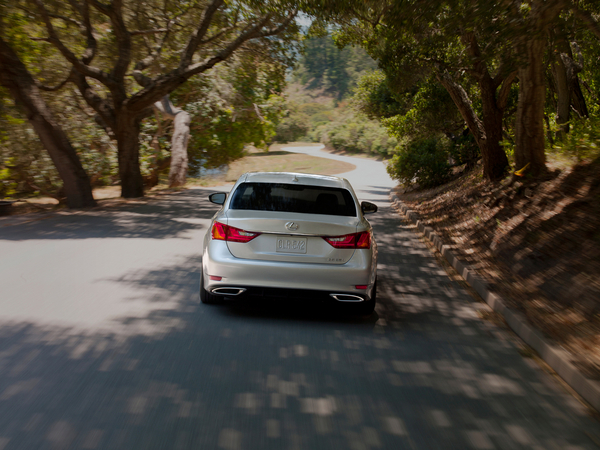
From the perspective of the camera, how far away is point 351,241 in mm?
5922

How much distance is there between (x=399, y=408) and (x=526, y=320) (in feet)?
8.60

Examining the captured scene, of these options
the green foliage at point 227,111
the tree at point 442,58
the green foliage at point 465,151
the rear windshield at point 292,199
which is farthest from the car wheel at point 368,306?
the green foliage at point 227,111

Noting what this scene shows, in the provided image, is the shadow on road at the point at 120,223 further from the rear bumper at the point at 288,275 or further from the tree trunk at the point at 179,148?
the tree trunk at the point at 179,148

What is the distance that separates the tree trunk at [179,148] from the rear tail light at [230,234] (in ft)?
67.3

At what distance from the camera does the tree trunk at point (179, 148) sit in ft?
84.4

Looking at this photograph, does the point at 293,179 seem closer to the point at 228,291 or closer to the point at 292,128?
the point at 228,291

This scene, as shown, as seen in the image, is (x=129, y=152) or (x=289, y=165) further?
(x=289, y=165)

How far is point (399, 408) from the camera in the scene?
159 inches

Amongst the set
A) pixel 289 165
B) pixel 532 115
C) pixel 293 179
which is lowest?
pixel 289 165

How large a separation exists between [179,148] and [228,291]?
68.0 feet

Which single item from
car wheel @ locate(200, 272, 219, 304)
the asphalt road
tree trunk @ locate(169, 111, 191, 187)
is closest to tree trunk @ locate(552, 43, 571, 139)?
the asphalt road

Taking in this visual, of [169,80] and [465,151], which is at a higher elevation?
[169,80]

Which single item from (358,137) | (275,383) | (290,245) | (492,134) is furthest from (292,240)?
(358,137)

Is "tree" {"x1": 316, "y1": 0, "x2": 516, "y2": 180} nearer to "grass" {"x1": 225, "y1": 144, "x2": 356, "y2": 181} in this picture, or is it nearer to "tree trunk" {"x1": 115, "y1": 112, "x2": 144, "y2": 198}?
"tree trunk" {"x1": 115, "y1": 112, "x2": 144, "y2": 198}
